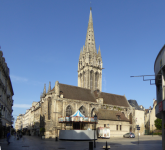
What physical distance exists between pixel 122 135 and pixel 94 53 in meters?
35.0

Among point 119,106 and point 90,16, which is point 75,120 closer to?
point 119,106

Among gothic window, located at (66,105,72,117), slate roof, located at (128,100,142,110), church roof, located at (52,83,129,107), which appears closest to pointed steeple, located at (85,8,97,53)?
church roof, located at (52,83,129,107)

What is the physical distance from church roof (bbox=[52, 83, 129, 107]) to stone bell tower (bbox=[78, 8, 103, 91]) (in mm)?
10789

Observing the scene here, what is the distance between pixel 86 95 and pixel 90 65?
1978 cm

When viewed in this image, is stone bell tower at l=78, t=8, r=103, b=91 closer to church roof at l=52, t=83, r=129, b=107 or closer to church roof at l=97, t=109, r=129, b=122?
church roof at l=52, t=83, r=129, b=107

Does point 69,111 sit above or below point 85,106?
below

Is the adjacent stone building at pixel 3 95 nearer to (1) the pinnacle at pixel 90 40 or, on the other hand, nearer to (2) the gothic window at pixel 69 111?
(2) the gothic window at pixel 69 111

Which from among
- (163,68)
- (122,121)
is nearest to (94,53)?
(122,121)

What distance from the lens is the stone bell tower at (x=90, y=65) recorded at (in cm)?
7088

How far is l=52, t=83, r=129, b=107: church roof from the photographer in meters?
50.8

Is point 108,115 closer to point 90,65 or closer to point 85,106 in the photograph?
point 85,106

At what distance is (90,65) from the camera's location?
72.1 m

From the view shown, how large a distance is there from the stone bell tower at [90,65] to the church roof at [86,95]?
425 inches

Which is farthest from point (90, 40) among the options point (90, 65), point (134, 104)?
point (134, 104)
